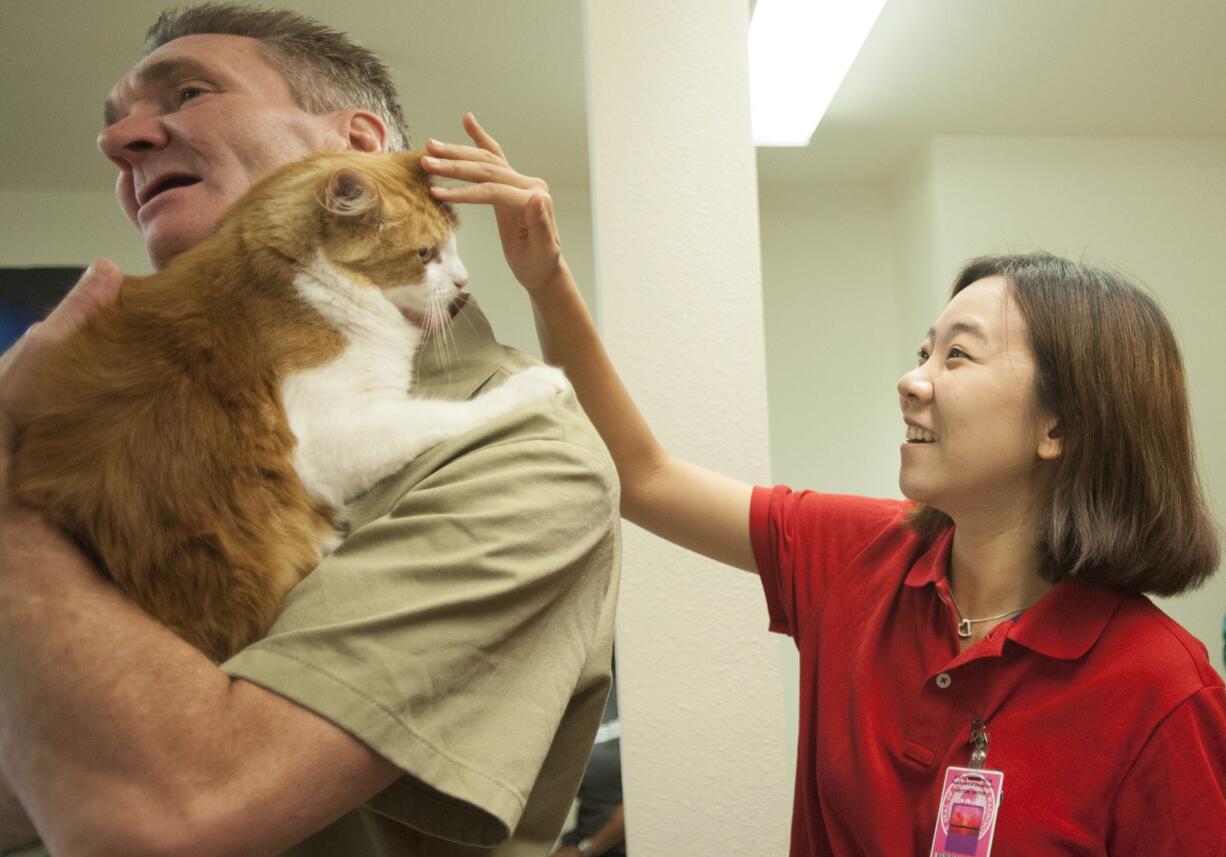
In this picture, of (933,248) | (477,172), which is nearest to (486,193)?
(477,172)

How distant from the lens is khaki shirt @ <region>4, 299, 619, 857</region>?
0.56 m

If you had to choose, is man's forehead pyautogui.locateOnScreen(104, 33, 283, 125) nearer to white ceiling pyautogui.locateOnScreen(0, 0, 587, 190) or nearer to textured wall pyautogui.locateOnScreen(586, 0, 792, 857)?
white ceiling pyautogui.locateOnScreen(0, 0, 587, 190)

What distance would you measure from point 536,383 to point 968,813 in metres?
0.68

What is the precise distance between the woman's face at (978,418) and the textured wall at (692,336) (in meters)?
0.31

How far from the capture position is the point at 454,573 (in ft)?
1.97

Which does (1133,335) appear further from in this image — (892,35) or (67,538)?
(67,538)

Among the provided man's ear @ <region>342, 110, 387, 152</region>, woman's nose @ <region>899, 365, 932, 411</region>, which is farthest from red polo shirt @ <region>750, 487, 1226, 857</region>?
man's ear @ <region>342, 110, 387, 152</region>

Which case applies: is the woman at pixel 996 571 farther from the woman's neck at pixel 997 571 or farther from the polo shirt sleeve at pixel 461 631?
the polo shirt sleeve at pixel 461 631

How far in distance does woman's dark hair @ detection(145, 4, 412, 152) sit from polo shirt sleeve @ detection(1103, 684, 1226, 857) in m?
1.02

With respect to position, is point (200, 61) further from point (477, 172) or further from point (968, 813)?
point (968, 813)

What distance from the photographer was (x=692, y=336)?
149cm

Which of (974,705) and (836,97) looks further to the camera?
(836,97)

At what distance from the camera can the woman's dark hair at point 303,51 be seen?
932mm

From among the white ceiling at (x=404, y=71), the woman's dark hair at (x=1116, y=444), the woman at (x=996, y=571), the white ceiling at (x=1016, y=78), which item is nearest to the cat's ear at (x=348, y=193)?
the woman at (x=996, y=571)
